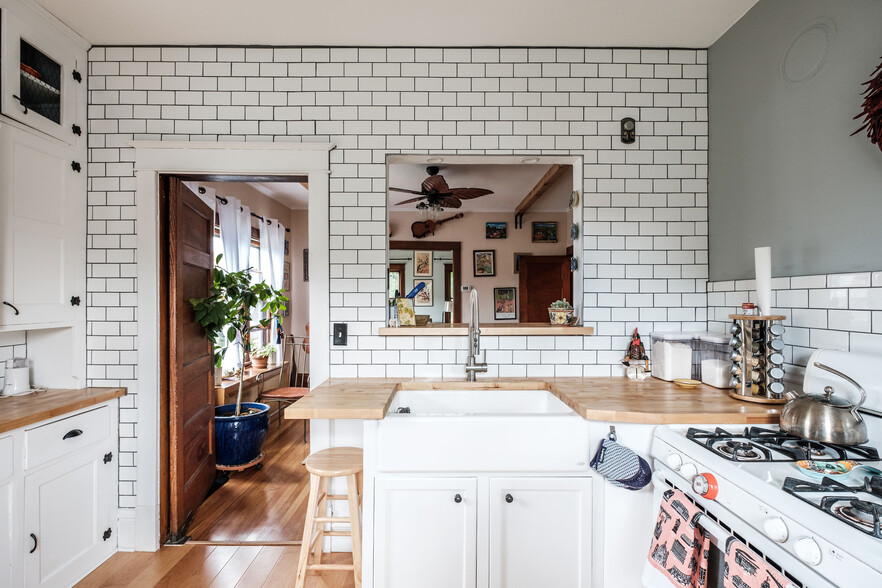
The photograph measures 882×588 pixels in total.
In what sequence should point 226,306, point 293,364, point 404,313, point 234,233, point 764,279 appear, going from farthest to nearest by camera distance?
point 293,364 < point 234,233 < point 226,306 < point 404,313 < point 764,279

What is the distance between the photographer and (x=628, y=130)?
227 cm

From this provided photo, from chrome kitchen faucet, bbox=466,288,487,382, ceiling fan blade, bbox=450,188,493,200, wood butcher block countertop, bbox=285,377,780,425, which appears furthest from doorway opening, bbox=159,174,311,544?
ceiling fan blade, bbox=450,188,493,200

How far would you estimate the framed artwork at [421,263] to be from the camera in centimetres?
684

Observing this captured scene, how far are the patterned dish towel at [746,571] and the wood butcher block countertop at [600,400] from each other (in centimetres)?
54

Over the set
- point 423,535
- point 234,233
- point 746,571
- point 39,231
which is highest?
point 234,233

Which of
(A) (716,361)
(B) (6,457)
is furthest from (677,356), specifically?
(B) (6,457)

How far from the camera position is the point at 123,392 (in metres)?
2.24

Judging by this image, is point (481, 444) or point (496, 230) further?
point (496, 230)

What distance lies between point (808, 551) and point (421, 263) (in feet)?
20.2

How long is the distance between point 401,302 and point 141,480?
1655mm

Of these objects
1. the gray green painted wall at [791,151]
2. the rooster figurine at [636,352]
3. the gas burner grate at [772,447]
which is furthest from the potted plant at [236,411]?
the gray green painted wall at [791,151]

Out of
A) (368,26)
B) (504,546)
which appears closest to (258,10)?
(368,26)

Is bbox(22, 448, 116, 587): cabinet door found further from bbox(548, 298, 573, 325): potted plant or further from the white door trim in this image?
bbox(548, 298, 573, 325): potted plant

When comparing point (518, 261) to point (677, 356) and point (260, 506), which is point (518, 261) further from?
point (260, 506)
